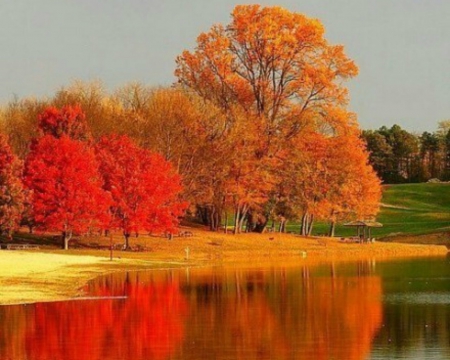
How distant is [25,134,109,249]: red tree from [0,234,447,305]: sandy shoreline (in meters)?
3.01

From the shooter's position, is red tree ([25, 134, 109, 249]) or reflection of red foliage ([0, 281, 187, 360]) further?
red tree ([25, 134, 109, 249])

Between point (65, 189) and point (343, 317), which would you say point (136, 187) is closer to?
point (65, 189)

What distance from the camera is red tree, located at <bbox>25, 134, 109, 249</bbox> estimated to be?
72000 mm

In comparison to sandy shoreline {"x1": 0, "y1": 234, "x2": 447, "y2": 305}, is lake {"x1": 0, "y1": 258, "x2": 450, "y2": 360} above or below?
below

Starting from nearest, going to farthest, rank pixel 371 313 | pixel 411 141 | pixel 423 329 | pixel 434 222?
pixel 423 329, pixel 371 313, pixel 434 222, pixel 411 141

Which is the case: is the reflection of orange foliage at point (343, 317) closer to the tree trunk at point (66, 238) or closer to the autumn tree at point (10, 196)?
→ the tree trunk at point (66, 238)

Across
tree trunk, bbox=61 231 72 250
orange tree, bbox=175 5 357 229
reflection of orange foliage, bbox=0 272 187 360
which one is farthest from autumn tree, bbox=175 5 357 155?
reflection of orange foliage, bbox=0 272 187 360

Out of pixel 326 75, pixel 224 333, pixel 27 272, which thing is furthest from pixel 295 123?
pixel 224 333

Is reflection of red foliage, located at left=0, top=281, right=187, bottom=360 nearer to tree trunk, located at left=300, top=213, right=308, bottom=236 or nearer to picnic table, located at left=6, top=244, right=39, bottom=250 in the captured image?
picnic table, located at left=6, top=244, right=39, bottom=250

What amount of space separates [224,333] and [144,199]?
148 ft

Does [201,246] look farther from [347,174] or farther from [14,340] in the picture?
[14,340]

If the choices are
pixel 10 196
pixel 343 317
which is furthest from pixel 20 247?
pixel 343 317

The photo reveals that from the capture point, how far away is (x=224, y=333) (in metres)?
31.3

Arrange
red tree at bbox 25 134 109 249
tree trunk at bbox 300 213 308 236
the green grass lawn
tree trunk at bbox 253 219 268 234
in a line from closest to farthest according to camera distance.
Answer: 1. red tree at bbox 25 134 109 249
2. tree trunk at bbox 253 219 268 234
3. tree trunk at bbox 300 213 308 236
4. the green grass lawn
